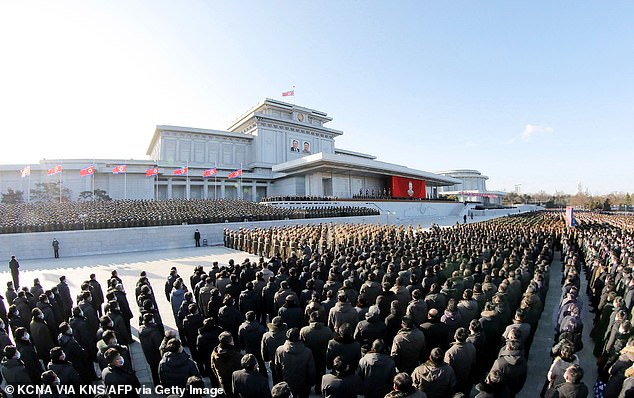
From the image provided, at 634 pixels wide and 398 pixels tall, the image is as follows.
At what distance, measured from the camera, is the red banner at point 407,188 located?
50.8m

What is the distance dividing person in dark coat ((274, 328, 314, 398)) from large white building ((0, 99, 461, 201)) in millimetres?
33570

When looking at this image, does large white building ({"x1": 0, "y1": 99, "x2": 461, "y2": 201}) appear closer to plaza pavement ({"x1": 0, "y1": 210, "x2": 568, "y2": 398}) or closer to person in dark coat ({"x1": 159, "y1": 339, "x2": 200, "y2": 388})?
plaza pavement ({"x1": 0, "y1": 210, "x2": 568, "y2": 398})

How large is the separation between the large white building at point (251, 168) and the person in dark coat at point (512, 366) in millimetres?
33890

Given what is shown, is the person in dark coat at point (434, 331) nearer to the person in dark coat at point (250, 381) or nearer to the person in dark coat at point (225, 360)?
the person in dark coat at point (250, 381)

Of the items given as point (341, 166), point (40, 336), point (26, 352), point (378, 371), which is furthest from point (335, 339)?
point (341, 166)

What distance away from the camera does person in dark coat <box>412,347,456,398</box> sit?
3.41 m

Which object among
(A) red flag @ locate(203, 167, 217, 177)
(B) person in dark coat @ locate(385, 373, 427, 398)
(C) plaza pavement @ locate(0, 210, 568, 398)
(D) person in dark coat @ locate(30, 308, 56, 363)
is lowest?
(C) plaza pavement @ locate(0, 210, 568, 398)

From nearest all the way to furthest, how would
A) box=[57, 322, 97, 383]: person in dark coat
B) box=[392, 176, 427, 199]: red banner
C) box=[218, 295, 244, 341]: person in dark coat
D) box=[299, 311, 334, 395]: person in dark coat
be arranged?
1. box=[57, 322, 97, 383]: person in dark coat
2. box=[299, 311, 334, 395]: person in dark coat
3. box=[218, 295, 244, 341]: person in dark coat
4. box=[392, 176, 427, 199]: red banner

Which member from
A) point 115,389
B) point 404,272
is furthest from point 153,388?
point 404,272

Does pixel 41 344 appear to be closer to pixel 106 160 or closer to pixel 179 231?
pixel 179 231

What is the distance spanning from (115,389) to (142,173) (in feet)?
148

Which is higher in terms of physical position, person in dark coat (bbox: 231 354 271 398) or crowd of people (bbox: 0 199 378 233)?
crowd of people (bbox: 0 199 378 233)

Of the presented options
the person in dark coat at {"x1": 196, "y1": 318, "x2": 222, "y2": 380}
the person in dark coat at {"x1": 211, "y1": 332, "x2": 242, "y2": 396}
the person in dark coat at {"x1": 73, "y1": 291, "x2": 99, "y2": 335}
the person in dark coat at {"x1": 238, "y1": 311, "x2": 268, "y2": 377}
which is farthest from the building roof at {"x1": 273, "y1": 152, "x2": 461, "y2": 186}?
the person in dark coat at {"x1": 211, "y1": 332, "x2": 242, "y2": 396}

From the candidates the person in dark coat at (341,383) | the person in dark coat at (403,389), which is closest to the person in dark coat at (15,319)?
the person in dark coat at (341,383)
